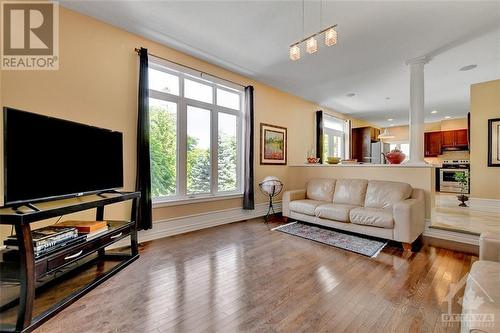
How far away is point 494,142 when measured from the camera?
4.62 meters

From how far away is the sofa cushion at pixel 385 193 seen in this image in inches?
136

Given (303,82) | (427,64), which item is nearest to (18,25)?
(303,82)

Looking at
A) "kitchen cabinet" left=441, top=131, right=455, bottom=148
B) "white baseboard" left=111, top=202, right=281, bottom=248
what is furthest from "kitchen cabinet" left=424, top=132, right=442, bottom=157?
"white baseboard" left=111, top=202, right=281, bottom=248

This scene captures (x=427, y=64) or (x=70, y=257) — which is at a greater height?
(x=427, y=64)

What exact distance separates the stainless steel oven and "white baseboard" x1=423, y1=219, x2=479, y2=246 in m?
5.14

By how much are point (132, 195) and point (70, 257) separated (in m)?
0.85

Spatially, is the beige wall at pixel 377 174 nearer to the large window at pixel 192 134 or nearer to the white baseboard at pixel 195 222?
the white baseboard at pixel 195 222

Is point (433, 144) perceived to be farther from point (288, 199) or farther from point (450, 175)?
point (288, 199)

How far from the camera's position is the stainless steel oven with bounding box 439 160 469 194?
708 centimetres

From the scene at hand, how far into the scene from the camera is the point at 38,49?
2.44 meters

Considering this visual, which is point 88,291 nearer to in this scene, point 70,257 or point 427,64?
point 70,257

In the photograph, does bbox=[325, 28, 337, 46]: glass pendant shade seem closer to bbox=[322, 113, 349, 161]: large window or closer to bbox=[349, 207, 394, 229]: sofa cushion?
bbox=[349, 207, 394, 229]: sofa cushion

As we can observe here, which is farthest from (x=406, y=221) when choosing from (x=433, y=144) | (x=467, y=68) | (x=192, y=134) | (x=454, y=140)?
(x=433, y=144)

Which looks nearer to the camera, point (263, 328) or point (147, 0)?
point (263, 328)
